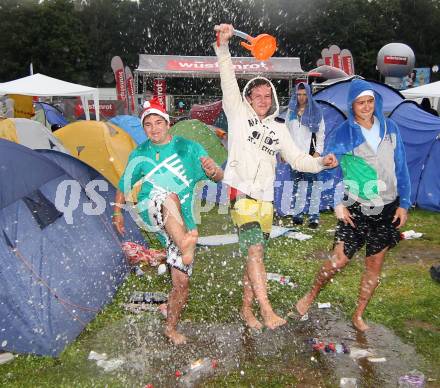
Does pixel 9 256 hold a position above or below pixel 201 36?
below

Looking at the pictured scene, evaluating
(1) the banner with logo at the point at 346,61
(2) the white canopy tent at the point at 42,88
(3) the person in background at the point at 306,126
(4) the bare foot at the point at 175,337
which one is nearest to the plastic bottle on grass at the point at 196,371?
(4) the bare foot at the point at 175,337

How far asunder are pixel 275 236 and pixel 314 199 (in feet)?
5.17

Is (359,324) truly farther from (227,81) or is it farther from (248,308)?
(227,81)

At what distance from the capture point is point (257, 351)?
3725mm

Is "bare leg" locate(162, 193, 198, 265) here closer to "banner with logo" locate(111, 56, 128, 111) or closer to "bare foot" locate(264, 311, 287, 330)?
"bare foot" locate(264, 311, 287, 330)

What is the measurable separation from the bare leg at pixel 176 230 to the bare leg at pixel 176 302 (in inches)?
6.2

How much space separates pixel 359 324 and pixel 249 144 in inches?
70.1

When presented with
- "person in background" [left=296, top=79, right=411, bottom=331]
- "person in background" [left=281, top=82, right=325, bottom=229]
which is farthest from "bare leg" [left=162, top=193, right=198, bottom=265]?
"person in background" [left=281, top=82, right=325, bottom=229]

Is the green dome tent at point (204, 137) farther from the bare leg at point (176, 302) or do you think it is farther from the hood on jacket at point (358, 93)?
the bare leg at point (176, 302)

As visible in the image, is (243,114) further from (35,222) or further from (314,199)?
(314,199)

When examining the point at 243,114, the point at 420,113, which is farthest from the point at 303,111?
the point at 243,114

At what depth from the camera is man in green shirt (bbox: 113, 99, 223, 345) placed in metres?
3.70

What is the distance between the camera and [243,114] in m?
3.87

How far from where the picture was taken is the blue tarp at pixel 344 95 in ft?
29.6
